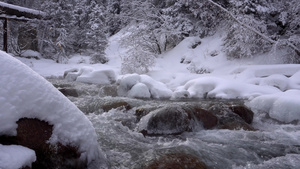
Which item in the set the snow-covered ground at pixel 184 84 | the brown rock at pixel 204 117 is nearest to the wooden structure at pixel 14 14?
the snow-covered ground at pixel 184 84

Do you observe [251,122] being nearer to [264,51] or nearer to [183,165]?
[183,165]

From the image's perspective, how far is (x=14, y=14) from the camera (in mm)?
15133

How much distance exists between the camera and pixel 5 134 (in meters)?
1.95

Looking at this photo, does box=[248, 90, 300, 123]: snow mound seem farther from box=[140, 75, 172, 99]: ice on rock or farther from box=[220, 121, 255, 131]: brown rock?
box=[140, 75, 172, 99]: ice on rock

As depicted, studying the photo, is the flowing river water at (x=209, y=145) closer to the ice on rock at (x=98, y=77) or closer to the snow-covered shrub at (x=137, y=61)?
the ice on rock at (x=98, y=77)

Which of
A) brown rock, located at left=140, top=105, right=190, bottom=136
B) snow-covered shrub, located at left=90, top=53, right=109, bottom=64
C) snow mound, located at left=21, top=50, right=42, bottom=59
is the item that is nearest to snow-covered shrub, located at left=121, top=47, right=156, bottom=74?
snow-covered shrub, located at left=90, top=53, right=109, bottom=64

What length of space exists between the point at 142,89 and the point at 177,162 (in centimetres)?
494

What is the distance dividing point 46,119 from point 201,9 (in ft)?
44.0

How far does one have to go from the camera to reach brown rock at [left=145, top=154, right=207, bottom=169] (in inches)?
102

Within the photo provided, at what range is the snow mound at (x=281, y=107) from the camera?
469 centimetres

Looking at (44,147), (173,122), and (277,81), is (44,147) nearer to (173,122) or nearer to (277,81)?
(173,122)

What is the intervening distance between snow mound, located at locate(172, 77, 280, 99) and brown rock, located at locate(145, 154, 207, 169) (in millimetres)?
4644

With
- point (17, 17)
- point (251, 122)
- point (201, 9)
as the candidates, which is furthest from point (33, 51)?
point (251, 122)

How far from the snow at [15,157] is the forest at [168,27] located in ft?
31.7
